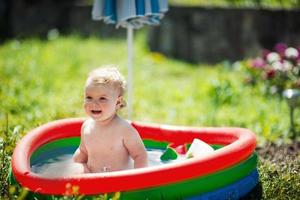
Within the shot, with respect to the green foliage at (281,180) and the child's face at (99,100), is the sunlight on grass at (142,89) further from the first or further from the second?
the child's face at (99,100)

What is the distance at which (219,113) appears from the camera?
6.05m

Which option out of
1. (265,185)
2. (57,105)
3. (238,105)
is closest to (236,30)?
(238,105)

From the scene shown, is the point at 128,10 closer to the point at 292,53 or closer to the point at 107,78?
the point at 107,78

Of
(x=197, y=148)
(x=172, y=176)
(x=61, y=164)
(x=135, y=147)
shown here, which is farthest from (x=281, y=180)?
(x=61, y=164)

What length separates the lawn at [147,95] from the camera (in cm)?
479

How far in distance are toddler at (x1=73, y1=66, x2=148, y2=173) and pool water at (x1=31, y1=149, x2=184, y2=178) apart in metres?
0.21

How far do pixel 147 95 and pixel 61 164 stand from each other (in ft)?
8.94

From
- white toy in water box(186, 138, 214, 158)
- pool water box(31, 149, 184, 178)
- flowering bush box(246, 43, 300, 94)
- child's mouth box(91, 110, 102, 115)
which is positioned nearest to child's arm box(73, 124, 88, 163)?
pool water box(31, 149, 184, 178)

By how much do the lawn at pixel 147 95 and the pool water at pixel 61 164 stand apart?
0.76ft

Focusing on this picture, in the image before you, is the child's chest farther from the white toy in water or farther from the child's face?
the white toy in water

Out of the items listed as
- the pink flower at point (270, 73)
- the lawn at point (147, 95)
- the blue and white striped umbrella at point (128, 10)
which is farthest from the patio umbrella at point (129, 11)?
the pink flower at point (270, 73)

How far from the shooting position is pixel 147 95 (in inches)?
270

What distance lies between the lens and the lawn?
4.79m

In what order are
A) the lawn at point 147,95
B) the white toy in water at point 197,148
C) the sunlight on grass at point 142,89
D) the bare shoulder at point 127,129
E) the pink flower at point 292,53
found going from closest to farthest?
the bare shoulder at point 127,129 < the white toy in water at point 197,148 < the lawn at point 147,95 < the sunlight on grass at point 142,89 < the pink flower at point 292,53
